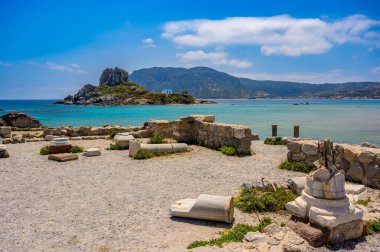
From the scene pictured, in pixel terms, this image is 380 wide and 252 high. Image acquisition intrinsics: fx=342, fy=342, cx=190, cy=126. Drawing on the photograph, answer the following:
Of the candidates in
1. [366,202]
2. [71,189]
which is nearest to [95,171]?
[71,189]

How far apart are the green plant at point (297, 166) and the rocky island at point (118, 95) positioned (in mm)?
109110

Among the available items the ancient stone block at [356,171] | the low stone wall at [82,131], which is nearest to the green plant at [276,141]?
the low stone wall at [82,131]

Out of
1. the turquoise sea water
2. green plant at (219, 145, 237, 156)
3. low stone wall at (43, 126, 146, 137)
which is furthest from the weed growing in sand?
the turquoise sea water

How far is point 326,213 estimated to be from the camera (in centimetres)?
625

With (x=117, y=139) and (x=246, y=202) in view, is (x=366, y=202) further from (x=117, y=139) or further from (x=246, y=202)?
(x=117, y=139)

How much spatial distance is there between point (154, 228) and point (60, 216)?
91.1 inches

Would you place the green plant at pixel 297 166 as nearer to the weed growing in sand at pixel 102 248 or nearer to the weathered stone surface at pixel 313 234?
the weathered stone surface at pixel 313 234

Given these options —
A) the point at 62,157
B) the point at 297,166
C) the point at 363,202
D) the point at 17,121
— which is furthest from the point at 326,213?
the point at 17,121

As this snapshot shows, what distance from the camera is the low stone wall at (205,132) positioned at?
15289mm

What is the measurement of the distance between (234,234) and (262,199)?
1.91m

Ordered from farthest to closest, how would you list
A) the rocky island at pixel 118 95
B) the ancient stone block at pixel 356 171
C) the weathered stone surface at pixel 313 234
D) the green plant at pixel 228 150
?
the rocky island at pixel 118 95
the green plant at pixel 228 150
the ancient stone block at pixel 356 171
the weathered stone surface at pixel 313 234

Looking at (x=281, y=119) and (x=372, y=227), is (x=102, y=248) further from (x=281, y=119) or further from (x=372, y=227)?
(x=281, y=119)

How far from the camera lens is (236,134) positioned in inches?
602

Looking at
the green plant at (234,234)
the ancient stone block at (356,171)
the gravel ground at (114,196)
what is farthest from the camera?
the ancient stone block at (356,171)
